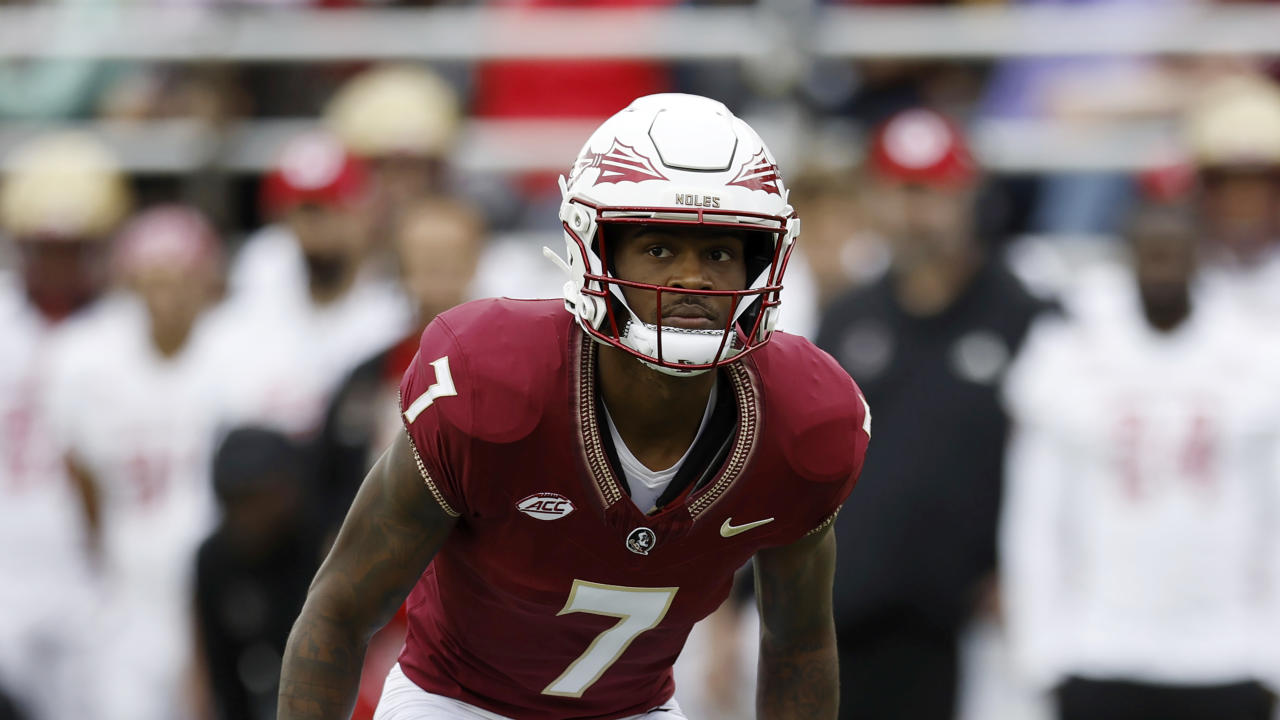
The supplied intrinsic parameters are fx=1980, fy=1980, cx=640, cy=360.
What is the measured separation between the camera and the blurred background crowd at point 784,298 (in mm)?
6031

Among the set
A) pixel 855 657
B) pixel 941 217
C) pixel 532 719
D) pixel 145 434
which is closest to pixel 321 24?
pixel 145 434

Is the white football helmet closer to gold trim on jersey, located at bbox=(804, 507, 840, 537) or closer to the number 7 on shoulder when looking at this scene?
the number 7 on shoulder

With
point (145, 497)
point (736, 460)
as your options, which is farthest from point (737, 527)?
point (145, 497)

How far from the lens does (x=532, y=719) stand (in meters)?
3.91

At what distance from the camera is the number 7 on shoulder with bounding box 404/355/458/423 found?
11.4ft

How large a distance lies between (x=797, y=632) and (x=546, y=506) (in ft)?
2.04

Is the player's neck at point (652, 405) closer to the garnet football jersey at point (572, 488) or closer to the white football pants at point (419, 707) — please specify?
the garnet football jersey at point (572, 488)

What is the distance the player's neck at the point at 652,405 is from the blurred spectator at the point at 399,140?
3528 mm

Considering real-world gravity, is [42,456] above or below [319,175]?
below

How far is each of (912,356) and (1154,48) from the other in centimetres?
179

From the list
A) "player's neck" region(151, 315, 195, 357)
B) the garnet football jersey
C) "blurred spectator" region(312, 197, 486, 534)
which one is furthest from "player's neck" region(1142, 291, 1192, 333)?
"player's neck" region(151, 315, 195, 357)

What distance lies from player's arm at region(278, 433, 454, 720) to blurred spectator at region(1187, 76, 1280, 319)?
3.60 metres

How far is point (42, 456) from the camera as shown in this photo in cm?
741

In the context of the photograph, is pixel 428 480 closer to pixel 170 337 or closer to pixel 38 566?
pixel 170 337
